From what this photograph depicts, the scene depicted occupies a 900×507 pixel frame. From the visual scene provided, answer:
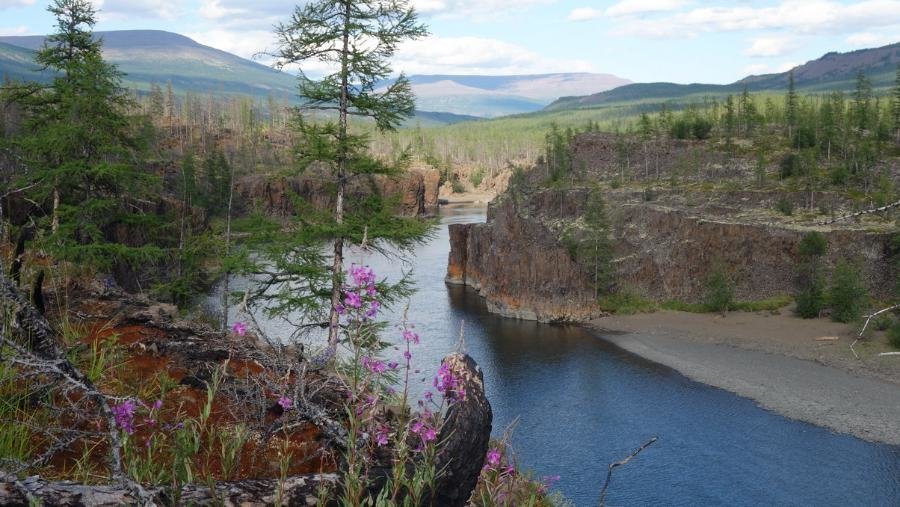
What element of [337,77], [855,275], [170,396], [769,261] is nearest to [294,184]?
[769,261]

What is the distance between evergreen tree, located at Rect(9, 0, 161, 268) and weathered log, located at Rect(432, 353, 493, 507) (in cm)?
1712

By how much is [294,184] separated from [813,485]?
268 ft

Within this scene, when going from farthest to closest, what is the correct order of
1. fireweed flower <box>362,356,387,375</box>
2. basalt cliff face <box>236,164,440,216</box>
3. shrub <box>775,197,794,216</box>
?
shrub <box>775,197,794,216</box>
basalt cliff face <box>236,164,440,216</box>
fireweed flower <box>362,356,387,375</box>

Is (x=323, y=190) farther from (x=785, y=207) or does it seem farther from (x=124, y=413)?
(x=785, y=207)

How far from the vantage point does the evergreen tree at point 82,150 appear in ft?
65.6

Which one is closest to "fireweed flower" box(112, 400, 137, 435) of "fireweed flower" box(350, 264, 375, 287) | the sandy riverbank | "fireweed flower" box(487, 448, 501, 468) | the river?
"fireweed flower" box(350, 264, 375, 287)

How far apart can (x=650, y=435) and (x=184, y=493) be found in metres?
30.4

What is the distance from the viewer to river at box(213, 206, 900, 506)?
83.3 feet

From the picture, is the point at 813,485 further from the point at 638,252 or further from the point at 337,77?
the point at 638,252

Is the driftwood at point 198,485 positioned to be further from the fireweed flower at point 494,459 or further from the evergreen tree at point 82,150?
the evergreen tree at point 82,150

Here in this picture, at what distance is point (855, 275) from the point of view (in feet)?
160

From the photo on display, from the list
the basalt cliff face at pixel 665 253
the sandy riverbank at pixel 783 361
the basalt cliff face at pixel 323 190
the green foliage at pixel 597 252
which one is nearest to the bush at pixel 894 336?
the sandy riverbank at pixel 783 361

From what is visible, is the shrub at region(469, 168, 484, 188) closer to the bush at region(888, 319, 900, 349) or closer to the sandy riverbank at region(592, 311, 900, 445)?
the sandy riverbank at region(592, 311, 900, 445)

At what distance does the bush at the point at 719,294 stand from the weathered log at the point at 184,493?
2123 inches
